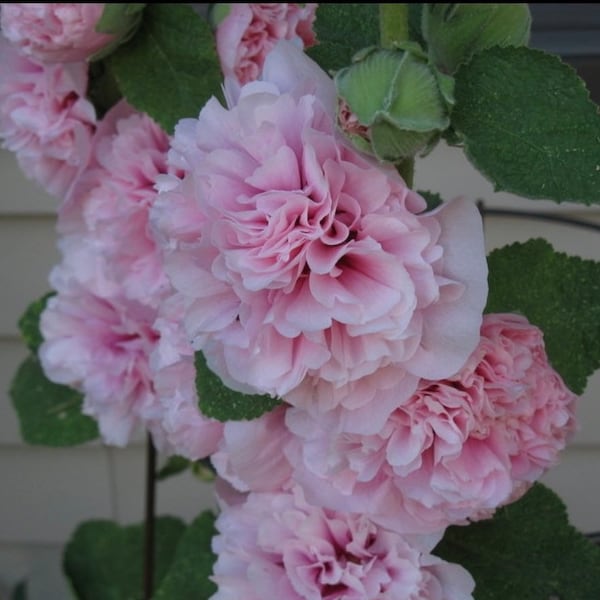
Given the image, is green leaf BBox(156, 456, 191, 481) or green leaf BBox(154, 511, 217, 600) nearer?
green leaf BBox(154, 511, 217, 600)

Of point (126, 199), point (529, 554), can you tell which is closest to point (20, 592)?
point (126, 199)

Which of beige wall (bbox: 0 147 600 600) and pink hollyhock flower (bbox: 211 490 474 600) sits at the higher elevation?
pink hollyhock flower (bbox: 211 490 474 600)

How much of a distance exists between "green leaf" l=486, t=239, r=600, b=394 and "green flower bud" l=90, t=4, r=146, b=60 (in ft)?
0.79

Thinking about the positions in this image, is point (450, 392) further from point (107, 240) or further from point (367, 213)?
point (107, 240)

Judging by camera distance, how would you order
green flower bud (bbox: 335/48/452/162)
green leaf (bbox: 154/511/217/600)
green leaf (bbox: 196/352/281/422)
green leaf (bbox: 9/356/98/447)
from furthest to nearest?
green leaf (bbox: 9/356/98/447) → green leaf (bbox: 154/511/217/600) → green leaf (bbox: 196/352/281/422) → green flower bud (bbox: 335/48/452/162)

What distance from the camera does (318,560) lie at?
48cm

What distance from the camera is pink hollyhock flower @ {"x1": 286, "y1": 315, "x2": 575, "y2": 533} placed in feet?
1.31

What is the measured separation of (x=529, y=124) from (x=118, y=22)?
0.26 m

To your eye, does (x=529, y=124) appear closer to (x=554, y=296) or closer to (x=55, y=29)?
(x=554, y=296)

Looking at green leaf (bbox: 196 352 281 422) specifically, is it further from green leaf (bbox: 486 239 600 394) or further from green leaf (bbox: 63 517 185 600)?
green leaf (bbox: 63 517 185 600)

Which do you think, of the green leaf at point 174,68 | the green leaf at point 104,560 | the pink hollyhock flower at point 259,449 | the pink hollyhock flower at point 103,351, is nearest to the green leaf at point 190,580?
the pink hollyhock flower at point 103,351

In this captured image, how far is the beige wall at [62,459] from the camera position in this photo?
1.11 metres

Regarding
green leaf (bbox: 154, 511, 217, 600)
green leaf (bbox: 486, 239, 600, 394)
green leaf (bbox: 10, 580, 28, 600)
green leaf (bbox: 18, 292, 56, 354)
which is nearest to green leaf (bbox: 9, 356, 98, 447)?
green leaf (bbox: 18, 292, 56, 354)

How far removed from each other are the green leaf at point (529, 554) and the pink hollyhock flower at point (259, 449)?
0.11 metres
